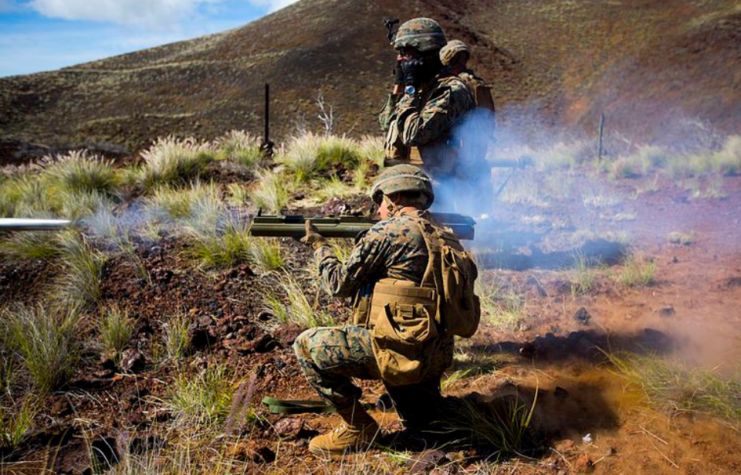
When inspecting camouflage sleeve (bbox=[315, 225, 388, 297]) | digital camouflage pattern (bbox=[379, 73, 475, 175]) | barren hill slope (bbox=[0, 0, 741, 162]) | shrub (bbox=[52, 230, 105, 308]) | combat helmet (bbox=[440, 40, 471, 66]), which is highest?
barren hill slope (bbox=[0, 0, 741, 162])

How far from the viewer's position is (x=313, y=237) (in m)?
3.41

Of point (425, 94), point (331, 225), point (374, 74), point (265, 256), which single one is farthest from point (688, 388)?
point (374, 74)

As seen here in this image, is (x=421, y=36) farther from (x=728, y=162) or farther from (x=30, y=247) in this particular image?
(x=728, y=162)

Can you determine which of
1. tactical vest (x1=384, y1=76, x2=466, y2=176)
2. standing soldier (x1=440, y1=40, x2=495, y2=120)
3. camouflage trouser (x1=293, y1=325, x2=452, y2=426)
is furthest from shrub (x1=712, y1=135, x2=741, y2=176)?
camouflage trouser (x1=293, y1=325, x2=452, y2=426)

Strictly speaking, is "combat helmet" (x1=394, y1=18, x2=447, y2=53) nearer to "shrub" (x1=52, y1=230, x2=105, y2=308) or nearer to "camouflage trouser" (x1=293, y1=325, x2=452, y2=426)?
"camouflage trouser" (x1=293, y1=325, x2=452, y2=426)

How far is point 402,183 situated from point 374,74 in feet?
107

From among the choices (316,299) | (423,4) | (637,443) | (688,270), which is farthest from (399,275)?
(423,4)

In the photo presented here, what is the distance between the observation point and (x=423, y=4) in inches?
1635

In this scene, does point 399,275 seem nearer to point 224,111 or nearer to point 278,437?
point 278,437

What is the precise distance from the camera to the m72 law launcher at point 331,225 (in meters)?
3.62

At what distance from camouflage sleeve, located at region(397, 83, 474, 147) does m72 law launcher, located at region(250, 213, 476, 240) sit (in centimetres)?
127

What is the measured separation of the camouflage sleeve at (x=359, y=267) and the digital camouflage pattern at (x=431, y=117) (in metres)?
2.04

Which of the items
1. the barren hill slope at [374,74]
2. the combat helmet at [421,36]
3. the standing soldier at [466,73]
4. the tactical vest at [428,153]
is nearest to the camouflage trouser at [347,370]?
the tactical vest at [428,153]

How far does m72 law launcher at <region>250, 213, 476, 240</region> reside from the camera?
3.62 m
